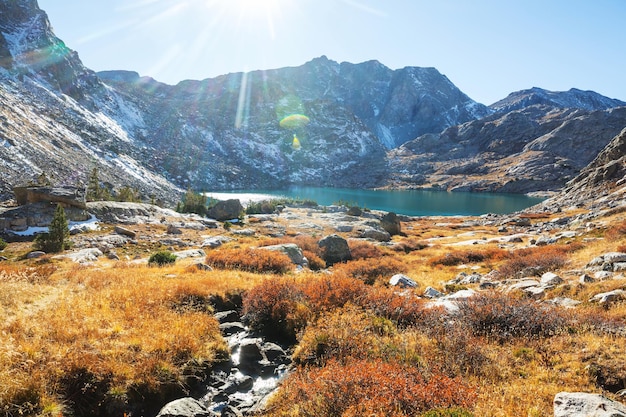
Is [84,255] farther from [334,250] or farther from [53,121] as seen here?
[53,121]

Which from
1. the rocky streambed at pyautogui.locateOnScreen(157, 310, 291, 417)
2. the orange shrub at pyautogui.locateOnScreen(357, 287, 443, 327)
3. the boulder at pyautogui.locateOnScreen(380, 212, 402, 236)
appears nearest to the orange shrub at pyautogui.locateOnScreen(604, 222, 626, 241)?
the orange shrub at pyautogui.locateOnScreen(357, 287, 443, 327)

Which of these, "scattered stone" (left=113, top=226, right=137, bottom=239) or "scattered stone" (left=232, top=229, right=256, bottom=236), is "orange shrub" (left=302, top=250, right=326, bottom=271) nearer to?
"scattered stone" (left=232, top=229, right=256, bottom=236)

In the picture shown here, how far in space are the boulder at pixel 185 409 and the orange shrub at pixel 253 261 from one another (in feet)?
43.9

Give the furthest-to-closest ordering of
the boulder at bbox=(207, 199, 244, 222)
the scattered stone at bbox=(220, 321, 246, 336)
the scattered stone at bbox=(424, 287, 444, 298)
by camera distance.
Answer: the boulder at bbox=(207, 199, 244, 222) → the scattered stone at bbox=(424, 287, 444, 298) → the scattered stone at bbox=(220, 321, 246, 336)

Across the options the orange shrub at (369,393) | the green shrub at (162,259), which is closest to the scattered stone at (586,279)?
the orange shrub at (369,393)

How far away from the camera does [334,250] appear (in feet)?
104

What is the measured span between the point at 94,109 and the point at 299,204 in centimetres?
14454

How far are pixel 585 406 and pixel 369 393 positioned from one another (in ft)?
12.6

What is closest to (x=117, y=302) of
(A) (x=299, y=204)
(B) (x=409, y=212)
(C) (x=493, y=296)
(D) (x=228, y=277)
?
(D) (x=228, y=277)

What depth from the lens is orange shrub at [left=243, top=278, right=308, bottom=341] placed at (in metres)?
12.3

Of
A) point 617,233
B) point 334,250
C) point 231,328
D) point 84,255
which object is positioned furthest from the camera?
point 334,250

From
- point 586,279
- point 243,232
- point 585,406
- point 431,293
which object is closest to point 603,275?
point 586,279

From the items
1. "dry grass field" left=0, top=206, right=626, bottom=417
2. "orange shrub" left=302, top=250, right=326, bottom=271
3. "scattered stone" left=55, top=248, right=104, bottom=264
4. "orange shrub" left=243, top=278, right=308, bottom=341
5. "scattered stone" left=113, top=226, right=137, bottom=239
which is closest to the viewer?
"dry grass field" left=0, top=206, right=626, bottom=417

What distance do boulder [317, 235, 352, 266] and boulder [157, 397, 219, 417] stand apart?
22.8 meters
